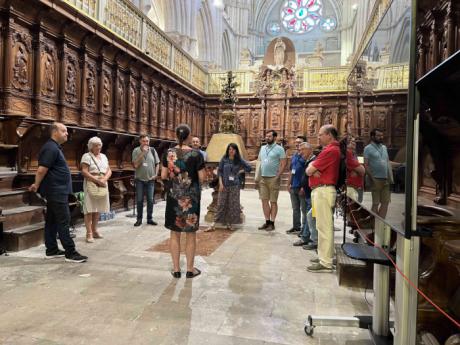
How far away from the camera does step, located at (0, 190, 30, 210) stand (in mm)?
4117

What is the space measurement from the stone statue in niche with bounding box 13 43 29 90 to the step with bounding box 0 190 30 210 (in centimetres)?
192

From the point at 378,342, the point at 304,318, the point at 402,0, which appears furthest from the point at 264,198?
the point at 402,0

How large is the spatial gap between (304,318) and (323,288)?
0.66 metres

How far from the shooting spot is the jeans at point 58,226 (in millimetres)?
3525

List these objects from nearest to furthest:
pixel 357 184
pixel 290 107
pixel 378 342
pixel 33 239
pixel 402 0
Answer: pixel 402 0 → pixel 378 342 → pixel 357 184 → pixel 33 239 → pixel 290 107

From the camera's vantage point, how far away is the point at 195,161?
122 inches

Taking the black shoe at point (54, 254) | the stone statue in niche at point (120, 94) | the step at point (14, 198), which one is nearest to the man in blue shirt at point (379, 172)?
the black shoe at point (54, 254)

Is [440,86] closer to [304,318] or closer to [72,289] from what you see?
[304,318]

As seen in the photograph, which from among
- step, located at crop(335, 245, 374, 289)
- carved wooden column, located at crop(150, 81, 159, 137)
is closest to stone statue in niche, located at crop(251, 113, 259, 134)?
carved wooden column, located at crop(150, 81, 159, 137)

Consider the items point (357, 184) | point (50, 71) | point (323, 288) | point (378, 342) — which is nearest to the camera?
point (378, 342)

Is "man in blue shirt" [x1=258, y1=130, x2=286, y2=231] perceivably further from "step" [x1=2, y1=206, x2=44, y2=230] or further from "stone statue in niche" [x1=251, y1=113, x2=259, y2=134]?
"stone statue in niche" [x1=251, y1=113, x2=259, y2=134]

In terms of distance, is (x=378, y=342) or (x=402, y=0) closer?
(x=402, y=0)

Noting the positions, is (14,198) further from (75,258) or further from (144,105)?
(144,105)

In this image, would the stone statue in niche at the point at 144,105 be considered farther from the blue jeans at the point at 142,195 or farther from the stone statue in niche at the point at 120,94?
the blue jeans at the point at 142,195
